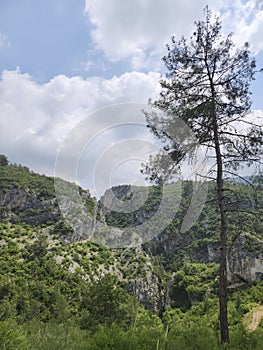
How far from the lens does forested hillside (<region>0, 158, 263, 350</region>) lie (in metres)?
7.68

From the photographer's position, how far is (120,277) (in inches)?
2480

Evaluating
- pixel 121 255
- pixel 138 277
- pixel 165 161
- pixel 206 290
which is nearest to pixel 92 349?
pixel 165 161

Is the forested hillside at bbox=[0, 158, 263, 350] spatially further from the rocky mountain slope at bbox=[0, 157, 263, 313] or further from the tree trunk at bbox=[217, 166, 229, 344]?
the tree trunk at bbox=[217, 166, 229, 344]

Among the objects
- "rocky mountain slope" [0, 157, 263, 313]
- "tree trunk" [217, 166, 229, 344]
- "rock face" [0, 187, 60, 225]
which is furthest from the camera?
"rock face" [0, 187, 60, 225]

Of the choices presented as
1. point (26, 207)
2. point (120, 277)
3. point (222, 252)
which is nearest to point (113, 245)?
point (120, 277)

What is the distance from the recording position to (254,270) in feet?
128

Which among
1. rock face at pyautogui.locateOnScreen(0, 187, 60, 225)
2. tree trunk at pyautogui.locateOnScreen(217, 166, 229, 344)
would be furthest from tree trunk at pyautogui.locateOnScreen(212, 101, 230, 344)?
rock face at pyautogui.locateOnScreen(0, 187, 60, 225)

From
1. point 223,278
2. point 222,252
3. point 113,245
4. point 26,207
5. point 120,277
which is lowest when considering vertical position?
point 120,277

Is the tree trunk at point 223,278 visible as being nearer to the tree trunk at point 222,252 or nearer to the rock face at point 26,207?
the tree trunk at point 222,252

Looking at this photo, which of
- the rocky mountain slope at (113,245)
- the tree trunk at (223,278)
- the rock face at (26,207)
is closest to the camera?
the tree trunk at (223,278)

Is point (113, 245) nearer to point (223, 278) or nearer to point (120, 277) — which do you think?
point (120, 277)

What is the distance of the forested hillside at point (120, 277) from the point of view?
768cm

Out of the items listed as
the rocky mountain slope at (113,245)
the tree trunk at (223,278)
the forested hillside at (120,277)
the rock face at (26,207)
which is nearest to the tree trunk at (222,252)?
the tree trunk at (223,278)

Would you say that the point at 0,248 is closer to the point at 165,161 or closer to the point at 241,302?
the point at 241,302
